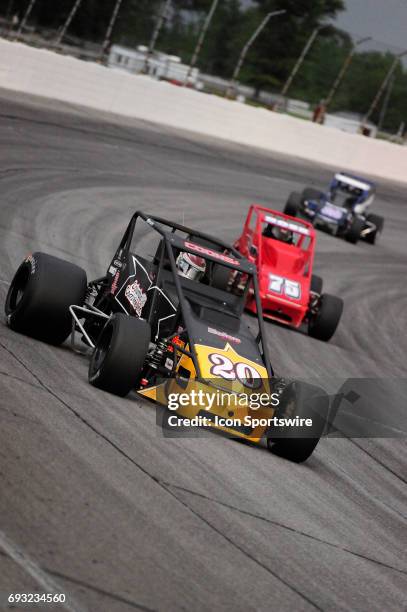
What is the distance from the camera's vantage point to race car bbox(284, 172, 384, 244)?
2483 cm

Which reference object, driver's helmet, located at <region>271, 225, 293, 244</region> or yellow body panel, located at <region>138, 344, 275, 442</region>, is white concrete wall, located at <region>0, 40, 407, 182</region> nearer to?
driver's helmet, located at <region>271, 225, 293, 244</region>

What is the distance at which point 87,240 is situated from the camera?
16.2 meters

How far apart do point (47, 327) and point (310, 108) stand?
131 feet

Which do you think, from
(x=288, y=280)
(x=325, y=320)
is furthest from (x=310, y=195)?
(x=325, y=320)

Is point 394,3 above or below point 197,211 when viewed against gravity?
above

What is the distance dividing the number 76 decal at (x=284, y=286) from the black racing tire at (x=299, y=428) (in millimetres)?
6391

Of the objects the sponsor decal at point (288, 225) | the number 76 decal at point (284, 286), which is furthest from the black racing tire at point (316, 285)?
the sponsor decal at point (288, 225)

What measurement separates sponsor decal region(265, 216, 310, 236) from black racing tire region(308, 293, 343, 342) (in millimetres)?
1433

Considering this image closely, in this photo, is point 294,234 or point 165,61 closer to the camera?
point 294,234

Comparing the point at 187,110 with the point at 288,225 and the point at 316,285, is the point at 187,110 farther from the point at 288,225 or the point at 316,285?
the point at 316,285

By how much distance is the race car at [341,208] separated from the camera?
24.8 meters

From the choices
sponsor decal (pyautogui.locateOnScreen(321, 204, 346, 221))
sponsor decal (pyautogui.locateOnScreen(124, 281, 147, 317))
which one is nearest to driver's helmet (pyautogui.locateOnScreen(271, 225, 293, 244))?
sponsor decal (pyautogui.locateOnScreen(124, 281, 147, 317))

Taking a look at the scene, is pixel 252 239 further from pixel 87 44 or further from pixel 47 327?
pixel 87 44

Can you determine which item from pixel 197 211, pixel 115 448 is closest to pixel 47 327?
pixel 115 448
